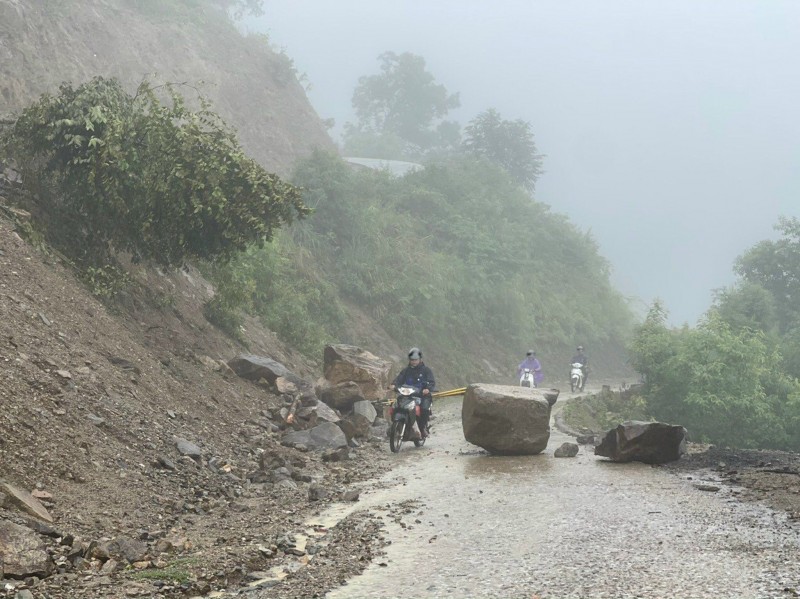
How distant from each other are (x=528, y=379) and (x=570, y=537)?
1774 cm

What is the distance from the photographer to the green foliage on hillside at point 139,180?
15211 millimetres

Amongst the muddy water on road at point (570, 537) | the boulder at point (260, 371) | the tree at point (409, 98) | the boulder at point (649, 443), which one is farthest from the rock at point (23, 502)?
the tree at point (409, 98)

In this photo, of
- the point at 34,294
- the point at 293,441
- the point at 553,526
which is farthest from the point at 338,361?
the point at 553,526

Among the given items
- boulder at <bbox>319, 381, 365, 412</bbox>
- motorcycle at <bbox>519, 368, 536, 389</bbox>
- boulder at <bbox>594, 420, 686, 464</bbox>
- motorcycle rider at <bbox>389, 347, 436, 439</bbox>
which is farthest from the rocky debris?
motorcycle at <bbox>519, 368, 536, 389</bbox>

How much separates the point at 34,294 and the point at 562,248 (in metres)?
47.2

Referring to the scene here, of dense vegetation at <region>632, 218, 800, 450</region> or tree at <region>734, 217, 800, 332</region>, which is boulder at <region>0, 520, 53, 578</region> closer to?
dense vegetation at <region>632, 218, 800, 450</region>

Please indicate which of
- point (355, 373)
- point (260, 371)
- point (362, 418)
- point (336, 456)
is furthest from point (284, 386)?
point (336, 456)

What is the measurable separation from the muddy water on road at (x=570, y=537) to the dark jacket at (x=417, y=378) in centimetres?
286

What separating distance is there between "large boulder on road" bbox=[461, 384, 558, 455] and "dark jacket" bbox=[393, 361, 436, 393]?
1.32 m

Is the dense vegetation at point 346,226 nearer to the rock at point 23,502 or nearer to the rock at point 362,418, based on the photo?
the rock at point 362,418

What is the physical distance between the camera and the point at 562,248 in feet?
186

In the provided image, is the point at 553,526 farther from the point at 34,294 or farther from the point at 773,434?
the point at 773,434

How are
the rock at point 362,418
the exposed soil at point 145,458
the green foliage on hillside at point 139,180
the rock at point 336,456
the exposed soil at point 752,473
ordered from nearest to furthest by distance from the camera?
the exposed soil at point 145,458 < the exposed soil at point 752,473 < the rock at point 336,456 < the green foliage on hillside at point 139,180 < the rock at point 362,418

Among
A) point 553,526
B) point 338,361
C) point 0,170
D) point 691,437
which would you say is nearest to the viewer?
point 553,526
